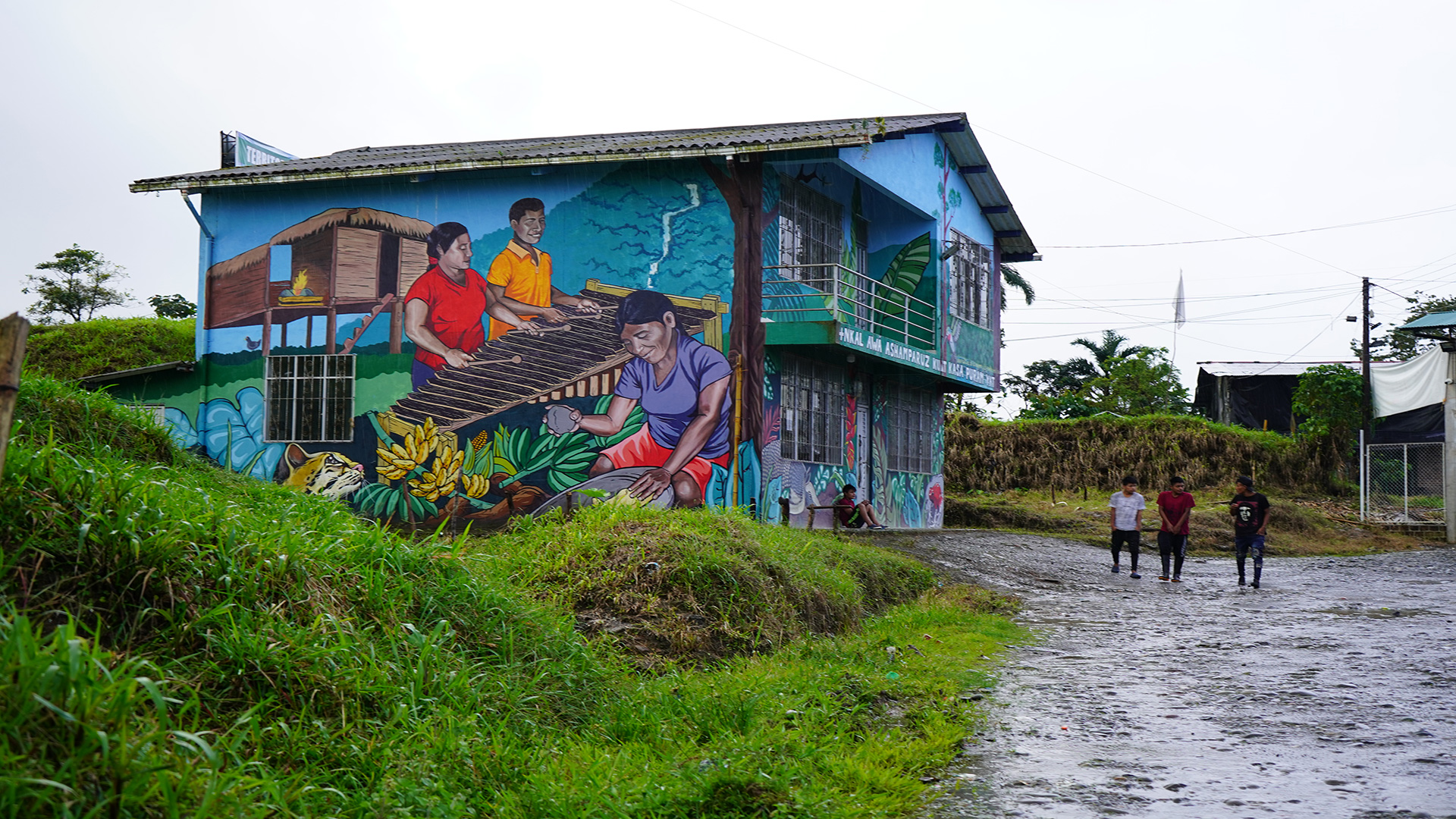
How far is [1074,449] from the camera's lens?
2931 cm

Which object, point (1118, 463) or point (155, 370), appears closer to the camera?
point (155, 370)

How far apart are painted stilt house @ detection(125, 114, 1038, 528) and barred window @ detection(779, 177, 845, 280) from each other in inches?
2.1

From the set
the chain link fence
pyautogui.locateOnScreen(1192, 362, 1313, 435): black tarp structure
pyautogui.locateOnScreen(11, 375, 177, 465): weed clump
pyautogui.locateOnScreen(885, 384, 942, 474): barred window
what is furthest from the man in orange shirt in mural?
pyautogui.locateOnScreen(1192, 362, 1313, 435): black tarp structure

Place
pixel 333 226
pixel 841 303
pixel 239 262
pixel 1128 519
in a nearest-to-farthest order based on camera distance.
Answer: pixel 1128 519, pixel 333 226, pixel 841 303, pixel 239 262

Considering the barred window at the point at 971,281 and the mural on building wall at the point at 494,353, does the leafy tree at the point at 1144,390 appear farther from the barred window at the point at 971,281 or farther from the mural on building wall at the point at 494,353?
the mural on building wall at the point at 494,353

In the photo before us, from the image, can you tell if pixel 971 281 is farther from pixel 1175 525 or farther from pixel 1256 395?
pixel 1256 395

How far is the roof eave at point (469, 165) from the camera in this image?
50.8 ft

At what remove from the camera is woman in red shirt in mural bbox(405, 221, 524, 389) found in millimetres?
17250

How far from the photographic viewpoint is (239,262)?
1869cm

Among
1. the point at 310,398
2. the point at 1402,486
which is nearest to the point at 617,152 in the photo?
the point at 310,398

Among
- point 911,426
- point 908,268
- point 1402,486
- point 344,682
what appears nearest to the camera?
point 344,682

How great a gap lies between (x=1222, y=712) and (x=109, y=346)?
945 inches

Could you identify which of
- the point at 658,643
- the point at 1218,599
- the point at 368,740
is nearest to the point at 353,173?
the point at 658,643

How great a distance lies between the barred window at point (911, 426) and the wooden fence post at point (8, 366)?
18.2 meters
